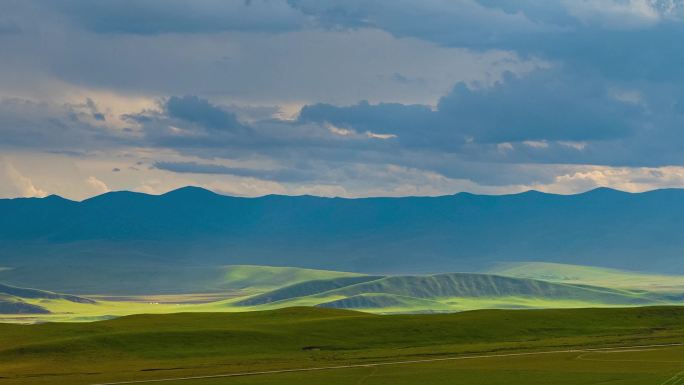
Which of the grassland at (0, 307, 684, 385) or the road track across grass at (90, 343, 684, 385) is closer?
the grassland at (0, 307, 684, 385)

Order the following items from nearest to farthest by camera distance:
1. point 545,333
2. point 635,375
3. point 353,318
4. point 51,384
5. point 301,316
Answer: point 635,375 < point 51,384 < point 545,333 < point 353,318 < point 301,316

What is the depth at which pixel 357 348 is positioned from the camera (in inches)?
5704

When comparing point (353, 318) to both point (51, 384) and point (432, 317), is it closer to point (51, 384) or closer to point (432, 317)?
point (432, 317)

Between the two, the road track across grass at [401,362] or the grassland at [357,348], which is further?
the road track across grass at [401,362]

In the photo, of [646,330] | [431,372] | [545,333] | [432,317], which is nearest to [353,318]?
[432,317]

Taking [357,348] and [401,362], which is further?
[357,348]

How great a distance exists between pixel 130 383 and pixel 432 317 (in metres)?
73.6

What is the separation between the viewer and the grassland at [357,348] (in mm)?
109562

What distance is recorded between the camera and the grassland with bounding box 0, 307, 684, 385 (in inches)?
4313

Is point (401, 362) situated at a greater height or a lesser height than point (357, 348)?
lesser

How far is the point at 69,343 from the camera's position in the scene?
142500 millimetres

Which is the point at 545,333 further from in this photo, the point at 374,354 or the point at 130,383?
the point at 130,383

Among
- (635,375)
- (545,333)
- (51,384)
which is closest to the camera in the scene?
(635,375)

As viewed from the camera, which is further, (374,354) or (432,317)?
(432,317)
